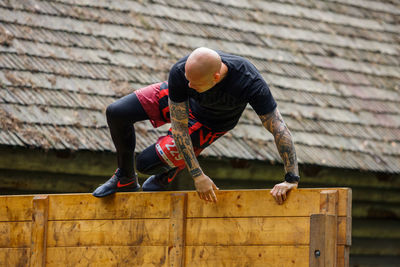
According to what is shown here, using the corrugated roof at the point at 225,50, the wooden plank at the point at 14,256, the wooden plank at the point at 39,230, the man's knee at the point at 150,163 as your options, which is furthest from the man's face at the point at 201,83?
the corrugated roof at the point at 225,50

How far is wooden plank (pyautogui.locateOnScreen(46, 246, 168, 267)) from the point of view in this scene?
16.9 ft

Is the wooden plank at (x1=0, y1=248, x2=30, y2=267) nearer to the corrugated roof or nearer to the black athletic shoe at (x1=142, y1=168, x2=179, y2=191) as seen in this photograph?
the black athletic shoe at (x1=142, y1=168, x2=179, y2=191)

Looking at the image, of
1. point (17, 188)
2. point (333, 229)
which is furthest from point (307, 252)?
point (17, 188)

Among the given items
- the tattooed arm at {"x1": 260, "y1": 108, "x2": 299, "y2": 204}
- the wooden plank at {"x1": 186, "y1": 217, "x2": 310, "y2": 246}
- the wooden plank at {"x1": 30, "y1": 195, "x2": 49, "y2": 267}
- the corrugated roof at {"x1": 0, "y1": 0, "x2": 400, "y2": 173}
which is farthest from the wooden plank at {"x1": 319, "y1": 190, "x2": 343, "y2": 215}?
the corrugated roof at {"x1": 0, "y1": 0, "x2": 400, "y2": 173}

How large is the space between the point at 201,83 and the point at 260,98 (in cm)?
36

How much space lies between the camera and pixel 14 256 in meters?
5.69

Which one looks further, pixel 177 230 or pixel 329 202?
pixel 177 230

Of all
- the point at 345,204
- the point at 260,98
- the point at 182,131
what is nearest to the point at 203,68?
the point at 260,98

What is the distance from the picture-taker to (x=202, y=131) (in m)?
5.36

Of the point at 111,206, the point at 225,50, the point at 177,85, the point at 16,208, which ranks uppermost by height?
the point at 177,85

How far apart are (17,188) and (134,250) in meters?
3.02

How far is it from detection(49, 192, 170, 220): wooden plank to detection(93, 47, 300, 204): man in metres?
0.11

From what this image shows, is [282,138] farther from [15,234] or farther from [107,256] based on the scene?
[15,234]

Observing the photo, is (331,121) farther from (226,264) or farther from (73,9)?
(226,264)
